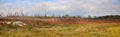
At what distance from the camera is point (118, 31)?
22.6m

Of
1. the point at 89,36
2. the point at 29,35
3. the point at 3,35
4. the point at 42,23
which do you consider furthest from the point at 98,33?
the point at 42,23

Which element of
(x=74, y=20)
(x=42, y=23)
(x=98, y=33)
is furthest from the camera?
(x=74, y=20)

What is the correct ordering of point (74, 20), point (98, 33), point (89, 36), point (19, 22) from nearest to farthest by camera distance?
point (89, 36) < point (98, 33) < point (19, 22) < point (74, 20)

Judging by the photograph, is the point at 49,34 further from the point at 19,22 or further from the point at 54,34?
the point at 19,22

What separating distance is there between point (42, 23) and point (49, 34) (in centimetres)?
800

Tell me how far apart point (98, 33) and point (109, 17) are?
42.2ft

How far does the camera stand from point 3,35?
20.8m

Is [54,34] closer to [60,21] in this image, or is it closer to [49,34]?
[49,34]

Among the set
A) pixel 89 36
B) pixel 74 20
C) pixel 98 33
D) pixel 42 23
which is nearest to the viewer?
pixel 89 36

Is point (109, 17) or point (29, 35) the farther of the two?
point (109, 17)

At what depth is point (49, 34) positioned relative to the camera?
21000 mm

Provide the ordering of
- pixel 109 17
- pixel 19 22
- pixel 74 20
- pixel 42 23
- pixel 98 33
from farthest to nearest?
pixel 109 17 < pixel 74 20 < pixel 42 23 < pixel 19 22 < pixel 98 33

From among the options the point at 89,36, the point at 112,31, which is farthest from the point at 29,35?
the point at 112,31

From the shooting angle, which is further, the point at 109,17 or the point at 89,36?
the point at 109,17
